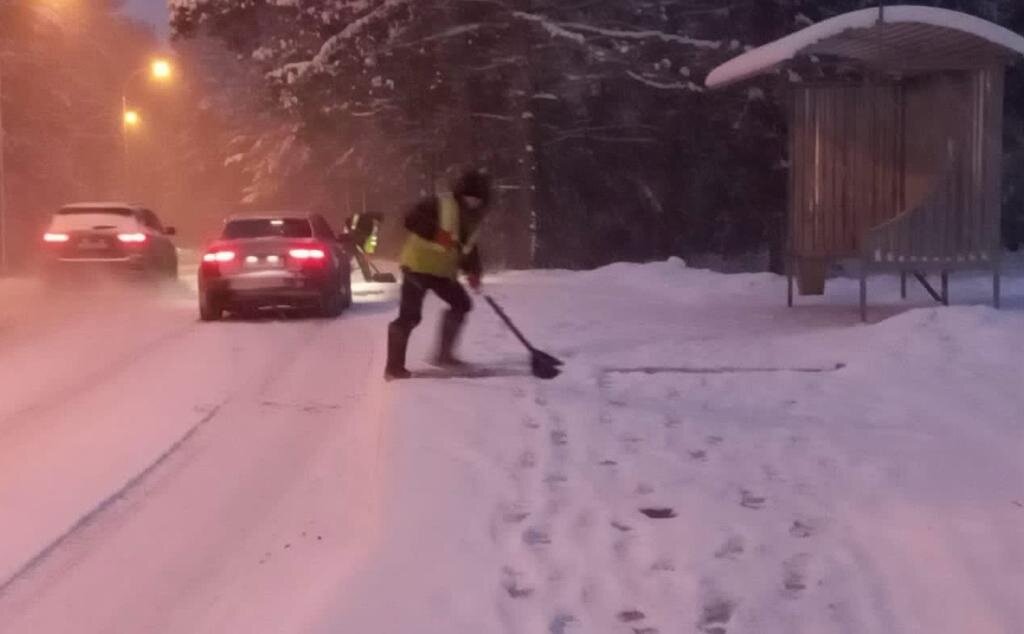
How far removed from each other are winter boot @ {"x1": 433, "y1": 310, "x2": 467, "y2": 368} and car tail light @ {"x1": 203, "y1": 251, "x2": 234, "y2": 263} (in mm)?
6889

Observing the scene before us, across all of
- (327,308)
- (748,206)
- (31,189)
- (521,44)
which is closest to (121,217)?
(327,308)

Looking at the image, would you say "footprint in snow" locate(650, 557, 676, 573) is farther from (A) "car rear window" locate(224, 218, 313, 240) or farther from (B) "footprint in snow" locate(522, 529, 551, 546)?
(A) "car rear window" locate(224, 218, 313, 240)

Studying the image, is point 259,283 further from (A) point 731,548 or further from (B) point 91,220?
(A) point 731,548

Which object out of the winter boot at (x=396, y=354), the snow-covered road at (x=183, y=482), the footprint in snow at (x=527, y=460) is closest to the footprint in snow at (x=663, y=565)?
the snow-covered road at (x=183, y=482)

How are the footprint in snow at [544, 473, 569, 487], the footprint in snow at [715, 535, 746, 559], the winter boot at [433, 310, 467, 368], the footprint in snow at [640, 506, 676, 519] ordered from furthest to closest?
the winter boot at [433, 310, 467, 368] < the footprint in snow at [544, 473, 569, 487] < the footprint in snow at [640, 506, 676, 519] < the footprint in snow at [715, 535, 746, 559]

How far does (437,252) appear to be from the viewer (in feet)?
40.4

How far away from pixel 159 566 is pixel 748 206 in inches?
1237

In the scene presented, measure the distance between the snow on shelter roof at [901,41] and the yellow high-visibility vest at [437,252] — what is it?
17.6ft

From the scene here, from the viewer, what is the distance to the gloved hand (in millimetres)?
12234

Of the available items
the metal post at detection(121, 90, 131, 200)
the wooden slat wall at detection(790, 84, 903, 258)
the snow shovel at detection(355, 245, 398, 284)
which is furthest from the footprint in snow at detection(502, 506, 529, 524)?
the metal post at detection(121, 90, 131, 200)

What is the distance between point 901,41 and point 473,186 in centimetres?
655

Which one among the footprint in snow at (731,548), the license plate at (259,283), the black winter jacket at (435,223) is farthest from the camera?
the license plate at (259,283)

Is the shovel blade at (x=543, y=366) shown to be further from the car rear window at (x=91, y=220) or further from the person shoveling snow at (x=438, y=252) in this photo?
the car rear window at (x=91, y=220)

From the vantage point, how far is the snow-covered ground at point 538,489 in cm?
640
